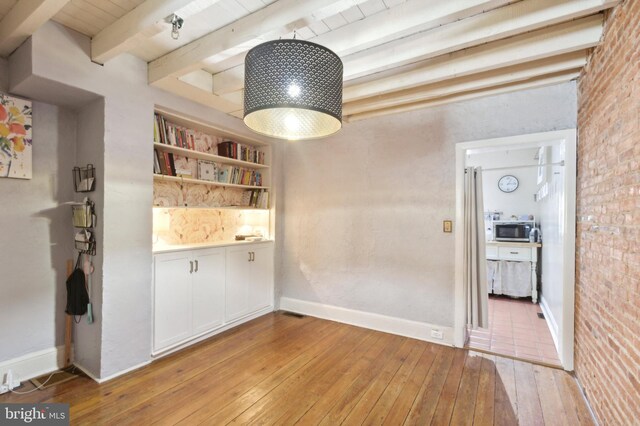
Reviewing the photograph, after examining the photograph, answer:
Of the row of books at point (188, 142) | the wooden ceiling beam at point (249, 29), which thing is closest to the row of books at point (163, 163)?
the row of books at point (188, 142)

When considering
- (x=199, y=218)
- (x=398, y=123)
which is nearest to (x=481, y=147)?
(x=398, y=123)

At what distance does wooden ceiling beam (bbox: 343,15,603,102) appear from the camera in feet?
6.43

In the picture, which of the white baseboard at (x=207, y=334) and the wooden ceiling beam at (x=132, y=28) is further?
the white baseboard at (x=207, y=334)

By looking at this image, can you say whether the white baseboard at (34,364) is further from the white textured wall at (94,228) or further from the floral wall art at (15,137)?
the floral wall art at (15,137)

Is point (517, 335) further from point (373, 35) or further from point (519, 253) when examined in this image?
point (373, 35)

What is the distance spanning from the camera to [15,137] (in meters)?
2.31

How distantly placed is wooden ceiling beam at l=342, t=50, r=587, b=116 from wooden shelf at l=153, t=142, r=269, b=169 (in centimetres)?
139

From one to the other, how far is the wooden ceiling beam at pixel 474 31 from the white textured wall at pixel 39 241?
251 centimetres

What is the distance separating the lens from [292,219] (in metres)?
4.10

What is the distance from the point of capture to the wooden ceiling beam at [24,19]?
1711mm

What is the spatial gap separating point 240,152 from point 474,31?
2662 millimetres

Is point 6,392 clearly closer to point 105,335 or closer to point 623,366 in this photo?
point 105,335

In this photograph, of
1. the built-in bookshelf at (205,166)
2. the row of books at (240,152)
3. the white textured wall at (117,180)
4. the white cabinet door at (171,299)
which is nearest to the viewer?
the white textured wall at (117,180)

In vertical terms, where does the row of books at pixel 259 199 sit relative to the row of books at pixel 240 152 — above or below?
below
